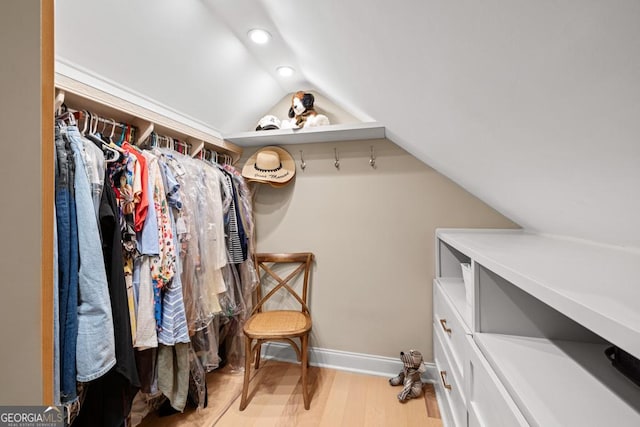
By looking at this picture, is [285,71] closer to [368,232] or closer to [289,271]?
[368,232]

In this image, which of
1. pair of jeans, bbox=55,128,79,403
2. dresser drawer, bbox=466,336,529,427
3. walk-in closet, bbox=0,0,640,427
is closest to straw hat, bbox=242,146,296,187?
walk-in closet, bbox=0,0,640,427

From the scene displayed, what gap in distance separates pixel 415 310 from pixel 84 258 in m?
1.91

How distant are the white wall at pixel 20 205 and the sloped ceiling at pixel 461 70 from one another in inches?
27.1

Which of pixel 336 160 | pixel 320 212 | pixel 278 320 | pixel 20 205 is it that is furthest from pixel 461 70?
pixel 278 320

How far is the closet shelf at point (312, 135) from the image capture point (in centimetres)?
179

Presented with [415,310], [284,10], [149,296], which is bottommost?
[415,310]

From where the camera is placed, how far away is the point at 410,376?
1772 mm

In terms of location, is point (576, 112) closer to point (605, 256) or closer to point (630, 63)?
point (630, 63)

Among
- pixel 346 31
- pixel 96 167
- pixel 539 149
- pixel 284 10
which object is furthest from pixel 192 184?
pixel 539 149

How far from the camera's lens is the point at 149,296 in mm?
1200

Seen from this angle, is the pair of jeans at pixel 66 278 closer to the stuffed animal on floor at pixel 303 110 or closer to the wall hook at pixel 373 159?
the stuffed animal on floor at pixel 303 110

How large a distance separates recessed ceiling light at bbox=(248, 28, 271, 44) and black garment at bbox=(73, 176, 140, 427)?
41.3 inches

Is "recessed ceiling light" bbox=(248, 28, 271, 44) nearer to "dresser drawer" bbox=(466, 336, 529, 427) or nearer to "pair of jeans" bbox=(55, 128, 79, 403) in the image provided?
"pair of jeans" bbox=(55, 128, 79, 403)

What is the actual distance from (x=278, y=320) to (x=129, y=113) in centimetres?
147
